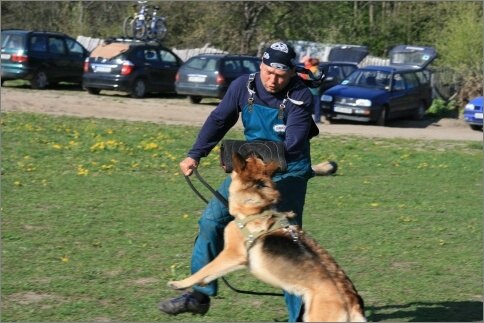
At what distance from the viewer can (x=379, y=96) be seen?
22.7 meters

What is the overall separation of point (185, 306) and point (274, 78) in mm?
1727

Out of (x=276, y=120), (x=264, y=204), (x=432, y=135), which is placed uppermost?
(x=276, y=120)

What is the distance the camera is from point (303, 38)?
36.5m

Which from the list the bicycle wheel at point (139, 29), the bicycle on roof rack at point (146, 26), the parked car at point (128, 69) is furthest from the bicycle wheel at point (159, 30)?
the parked car at point (128, 69)

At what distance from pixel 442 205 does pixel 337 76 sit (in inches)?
606

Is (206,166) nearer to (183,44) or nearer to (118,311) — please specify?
(118,311)

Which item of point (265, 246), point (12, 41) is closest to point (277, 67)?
point (265, 246)

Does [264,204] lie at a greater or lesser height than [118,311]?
greater

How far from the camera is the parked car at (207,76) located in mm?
25078

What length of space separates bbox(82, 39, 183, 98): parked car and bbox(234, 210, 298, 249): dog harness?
20303mm

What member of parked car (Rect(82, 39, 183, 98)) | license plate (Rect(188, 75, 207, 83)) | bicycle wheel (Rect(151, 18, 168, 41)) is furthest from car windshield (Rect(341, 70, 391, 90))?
bicycle wheel (Rect(151, 18, 168, 41))

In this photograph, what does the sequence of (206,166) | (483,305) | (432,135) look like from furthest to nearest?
(432,135) < (206,166) < (483,305)

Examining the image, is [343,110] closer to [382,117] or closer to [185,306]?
[382,117]

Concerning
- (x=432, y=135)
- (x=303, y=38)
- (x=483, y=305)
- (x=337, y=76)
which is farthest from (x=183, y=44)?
(x=483, y=305)
